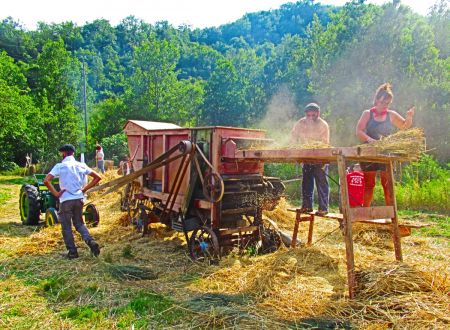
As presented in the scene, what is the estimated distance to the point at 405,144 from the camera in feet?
14.0

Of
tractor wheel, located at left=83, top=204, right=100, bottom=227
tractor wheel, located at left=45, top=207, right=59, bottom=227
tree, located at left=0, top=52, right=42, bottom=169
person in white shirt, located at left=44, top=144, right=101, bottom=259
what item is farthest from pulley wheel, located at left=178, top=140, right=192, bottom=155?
tree, located at left=0, top=52, right=42, bottom=169

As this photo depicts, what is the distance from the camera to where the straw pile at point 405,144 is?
4262 mm

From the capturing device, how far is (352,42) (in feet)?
75.3

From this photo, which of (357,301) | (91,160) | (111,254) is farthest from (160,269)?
(91,160)

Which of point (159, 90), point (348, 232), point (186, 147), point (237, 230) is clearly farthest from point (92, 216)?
point (159, 90)

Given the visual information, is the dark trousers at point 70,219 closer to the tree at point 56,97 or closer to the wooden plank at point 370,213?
the wooden plank at point 370,213

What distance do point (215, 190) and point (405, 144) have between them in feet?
9.40

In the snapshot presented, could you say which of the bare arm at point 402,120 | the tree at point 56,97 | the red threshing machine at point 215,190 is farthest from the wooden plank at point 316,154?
the tree at point 56,97

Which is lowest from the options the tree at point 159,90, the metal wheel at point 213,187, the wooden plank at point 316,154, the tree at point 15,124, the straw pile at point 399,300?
the straw pile at point 399,300

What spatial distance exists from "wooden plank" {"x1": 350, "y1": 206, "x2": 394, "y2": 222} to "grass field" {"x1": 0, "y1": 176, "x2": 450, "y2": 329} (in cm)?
59

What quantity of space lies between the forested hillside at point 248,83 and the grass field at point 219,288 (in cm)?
1422

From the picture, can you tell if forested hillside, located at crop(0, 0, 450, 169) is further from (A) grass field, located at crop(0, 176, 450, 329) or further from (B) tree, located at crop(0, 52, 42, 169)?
(A) grass field, located at crop(0, 176, 450, 329)

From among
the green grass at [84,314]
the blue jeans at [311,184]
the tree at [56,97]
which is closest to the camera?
the green grass at [84,314]

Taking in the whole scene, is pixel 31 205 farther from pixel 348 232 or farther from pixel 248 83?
pixel 248 83
